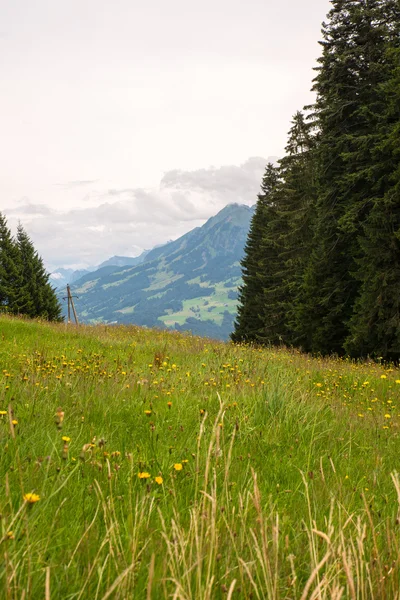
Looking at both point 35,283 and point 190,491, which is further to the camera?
point 35,283

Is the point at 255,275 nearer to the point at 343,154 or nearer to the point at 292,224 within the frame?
the point at 292,224

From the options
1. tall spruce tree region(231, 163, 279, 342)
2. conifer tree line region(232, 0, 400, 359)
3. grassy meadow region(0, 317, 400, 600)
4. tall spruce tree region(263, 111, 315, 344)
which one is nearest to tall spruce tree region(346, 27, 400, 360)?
conifer tree line region(232, 0, 400, 359)

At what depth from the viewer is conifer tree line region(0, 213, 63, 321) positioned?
Answer: 39.0m

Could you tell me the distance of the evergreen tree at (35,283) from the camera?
4116 cm

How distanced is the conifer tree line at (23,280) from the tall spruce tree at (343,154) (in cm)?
2751

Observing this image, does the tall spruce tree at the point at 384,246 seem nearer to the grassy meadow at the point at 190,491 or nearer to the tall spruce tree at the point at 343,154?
the tall spruce tree at the point at 343,154

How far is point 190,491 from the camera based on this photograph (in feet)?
7.72

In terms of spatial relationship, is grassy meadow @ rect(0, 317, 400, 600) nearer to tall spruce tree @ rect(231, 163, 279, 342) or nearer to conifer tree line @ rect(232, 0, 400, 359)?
conifer tree line @ rect(232, 0, 400, 359)

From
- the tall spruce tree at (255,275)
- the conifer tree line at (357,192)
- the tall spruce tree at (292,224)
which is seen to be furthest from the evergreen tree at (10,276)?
the conifer tree line at (357,192)

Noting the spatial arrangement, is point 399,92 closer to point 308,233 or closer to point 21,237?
point 308,233

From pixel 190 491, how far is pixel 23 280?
42.8 meters

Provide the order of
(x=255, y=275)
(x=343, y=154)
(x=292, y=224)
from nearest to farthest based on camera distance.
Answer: (x=343, y=154), (x=292, y=224), (x=255, y=275)

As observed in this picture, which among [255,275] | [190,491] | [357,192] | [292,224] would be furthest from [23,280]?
[190,491]

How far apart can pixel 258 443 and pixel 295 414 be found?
89 cm
